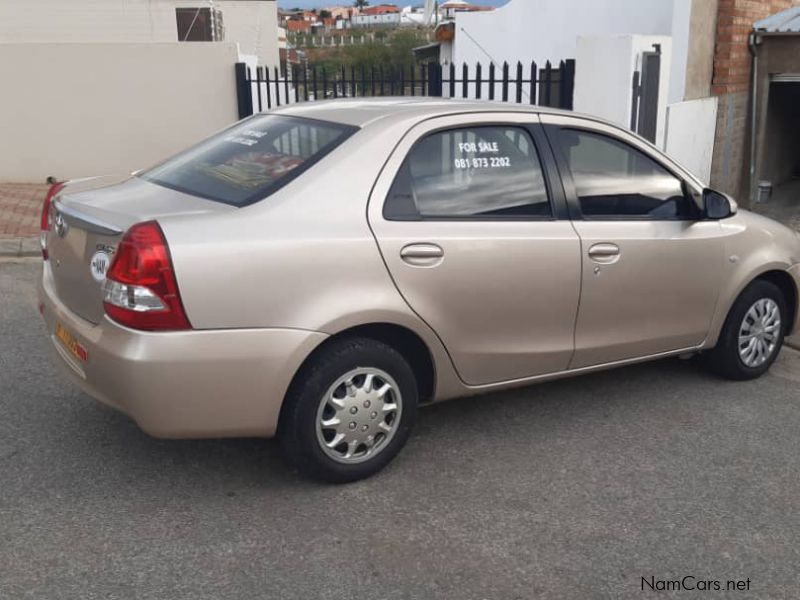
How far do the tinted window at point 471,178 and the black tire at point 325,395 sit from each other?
62 centimetres

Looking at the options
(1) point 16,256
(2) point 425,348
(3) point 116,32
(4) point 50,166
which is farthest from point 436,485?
(3) point 116,32

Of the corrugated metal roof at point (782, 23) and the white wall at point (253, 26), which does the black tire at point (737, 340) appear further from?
the white wall at point (253, 26)

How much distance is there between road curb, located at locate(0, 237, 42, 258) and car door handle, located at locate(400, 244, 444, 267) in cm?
536

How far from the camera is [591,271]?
4414 millimetres

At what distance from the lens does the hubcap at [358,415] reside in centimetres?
377

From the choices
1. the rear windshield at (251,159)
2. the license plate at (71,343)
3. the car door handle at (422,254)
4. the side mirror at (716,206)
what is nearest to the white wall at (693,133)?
the side mirror at (716,206)

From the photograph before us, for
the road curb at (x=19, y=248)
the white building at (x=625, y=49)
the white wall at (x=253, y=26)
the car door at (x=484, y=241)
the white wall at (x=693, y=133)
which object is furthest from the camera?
the white wall at (x=253, y=26)

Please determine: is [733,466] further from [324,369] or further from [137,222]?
[137,222]

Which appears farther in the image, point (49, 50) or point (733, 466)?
point (49, 50)

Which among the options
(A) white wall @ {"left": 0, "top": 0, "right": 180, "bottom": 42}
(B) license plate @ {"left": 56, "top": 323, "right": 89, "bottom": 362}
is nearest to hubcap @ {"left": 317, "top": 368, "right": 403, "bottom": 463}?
(B) license plate @ {"left": 56, "top": 323, "right": 89, "bottom": 362}

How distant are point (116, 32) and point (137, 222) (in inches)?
783

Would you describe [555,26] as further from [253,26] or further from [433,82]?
[253,26]

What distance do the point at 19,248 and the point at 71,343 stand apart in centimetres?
490

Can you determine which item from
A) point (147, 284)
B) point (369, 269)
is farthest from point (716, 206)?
point (147, 284)
